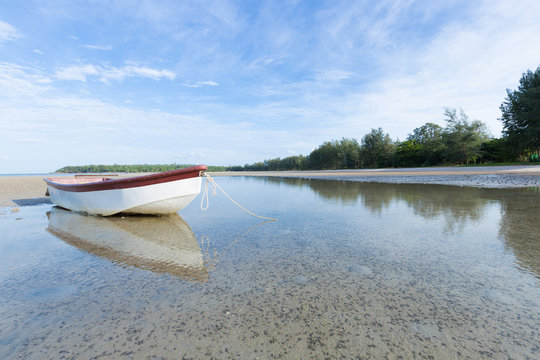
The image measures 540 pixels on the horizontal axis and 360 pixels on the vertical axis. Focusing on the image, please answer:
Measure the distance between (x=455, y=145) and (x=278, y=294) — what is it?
165 feet

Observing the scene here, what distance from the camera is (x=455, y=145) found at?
4088 cm

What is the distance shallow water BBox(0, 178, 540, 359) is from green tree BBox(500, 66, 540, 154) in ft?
115

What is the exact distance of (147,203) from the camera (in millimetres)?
6992

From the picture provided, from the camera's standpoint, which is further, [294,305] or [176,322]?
[294,305]

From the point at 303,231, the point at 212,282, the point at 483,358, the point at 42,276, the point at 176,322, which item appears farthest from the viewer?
the point at 303,231

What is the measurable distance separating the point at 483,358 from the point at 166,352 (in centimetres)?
223

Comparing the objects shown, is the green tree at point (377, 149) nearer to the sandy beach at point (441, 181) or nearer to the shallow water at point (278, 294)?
the sandy beach at point (441, 181)

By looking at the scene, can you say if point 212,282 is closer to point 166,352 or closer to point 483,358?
point 166,352

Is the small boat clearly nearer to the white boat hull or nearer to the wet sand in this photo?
the white boat hull

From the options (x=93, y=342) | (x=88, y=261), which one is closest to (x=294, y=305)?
(x=93, y=342)

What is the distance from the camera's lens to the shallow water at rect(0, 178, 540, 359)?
182cm

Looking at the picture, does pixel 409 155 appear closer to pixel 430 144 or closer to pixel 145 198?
pixel 430 144

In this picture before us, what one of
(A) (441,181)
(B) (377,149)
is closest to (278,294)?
(A) (441,181)

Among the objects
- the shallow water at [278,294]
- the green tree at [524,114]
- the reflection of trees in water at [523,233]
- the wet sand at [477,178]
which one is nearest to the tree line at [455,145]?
the green tree at [524,114]
